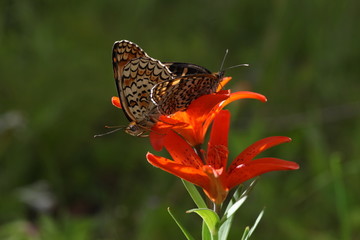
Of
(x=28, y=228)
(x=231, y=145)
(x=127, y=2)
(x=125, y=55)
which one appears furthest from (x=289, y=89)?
(x=125, y=55)

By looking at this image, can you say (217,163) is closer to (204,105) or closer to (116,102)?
(204,105)

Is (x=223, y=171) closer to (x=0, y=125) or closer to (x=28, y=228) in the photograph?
(x=28, y=228)

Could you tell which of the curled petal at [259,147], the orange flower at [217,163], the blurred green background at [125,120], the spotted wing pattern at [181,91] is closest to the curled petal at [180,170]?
the orange flower at [217,163]

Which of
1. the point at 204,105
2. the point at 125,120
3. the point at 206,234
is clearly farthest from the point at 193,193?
the point at 125,120

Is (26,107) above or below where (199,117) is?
below

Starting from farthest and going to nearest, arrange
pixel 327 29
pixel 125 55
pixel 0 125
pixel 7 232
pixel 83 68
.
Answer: pixel 327 29 → pixel 83 68 → pixel 0 125 → pixel 7 232 → pixel 125 55
